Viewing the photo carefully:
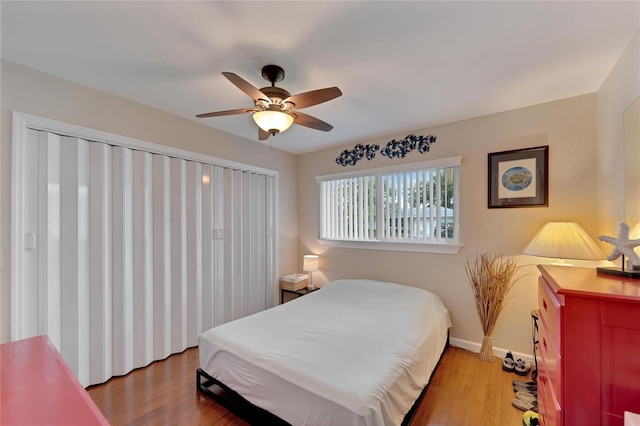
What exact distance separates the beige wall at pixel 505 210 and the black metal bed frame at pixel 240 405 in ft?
4.08

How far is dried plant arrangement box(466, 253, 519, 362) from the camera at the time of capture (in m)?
2.53

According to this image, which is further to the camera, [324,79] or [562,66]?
[324,79]

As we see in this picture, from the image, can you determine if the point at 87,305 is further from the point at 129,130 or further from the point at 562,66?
the point at 562,66

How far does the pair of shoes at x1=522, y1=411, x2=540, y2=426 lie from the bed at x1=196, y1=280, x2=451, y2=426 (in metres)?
0.59

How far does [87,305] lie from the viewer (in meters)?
2.17

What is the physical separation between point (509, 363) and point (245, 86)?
123 inches

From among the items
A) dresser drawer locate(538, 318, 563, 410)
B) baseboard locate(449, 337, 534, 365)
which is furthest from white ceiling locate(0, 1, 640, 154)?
baseboard locate(449, 337, 534, 365)

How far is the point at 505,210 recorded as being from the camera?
2602 mm

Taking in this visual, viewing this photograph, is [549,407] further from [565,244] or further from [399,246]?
[399,246]

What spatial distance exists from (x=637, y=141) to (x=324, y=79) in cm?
191

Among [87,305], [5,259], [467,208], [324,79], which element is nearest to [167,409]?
[87,305]

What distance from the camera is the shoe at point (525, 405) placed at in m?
1.88

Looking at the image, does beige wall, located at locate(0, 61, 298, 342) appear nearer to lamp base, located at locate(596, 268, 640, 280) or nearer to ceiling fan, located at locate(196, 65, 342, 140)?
ceiling fan, located at locate(196, 65, 342, 140)

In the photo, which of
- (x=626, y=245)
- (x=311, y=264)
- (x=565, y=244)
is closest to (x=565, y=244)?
(x=565, y=244)
